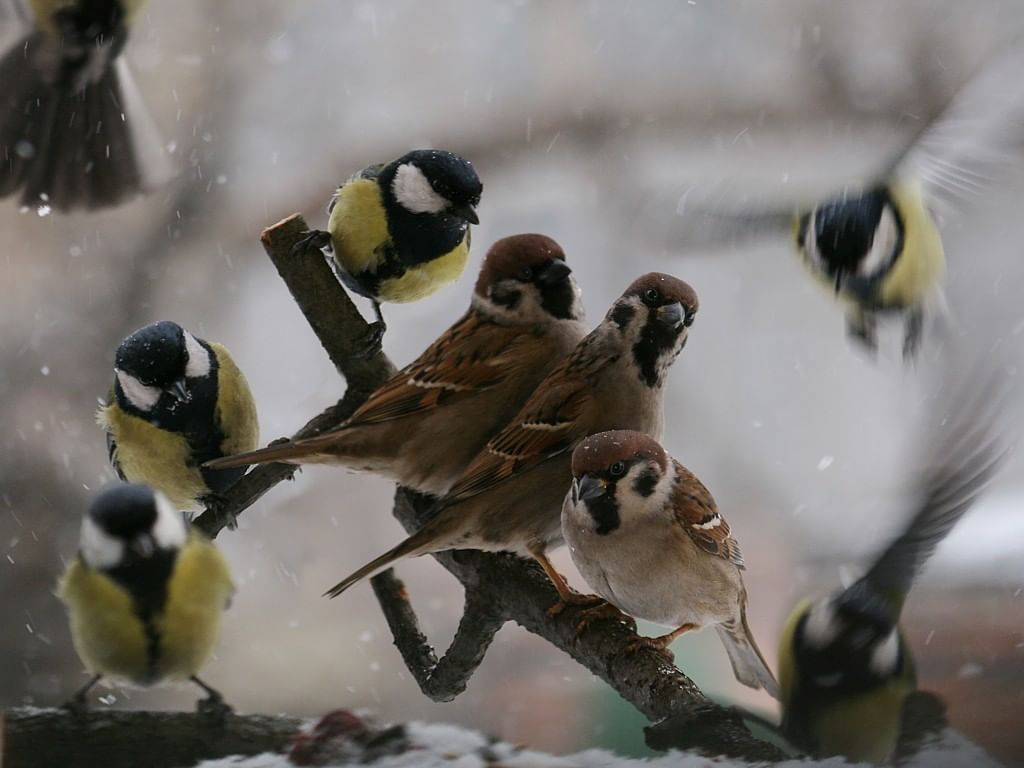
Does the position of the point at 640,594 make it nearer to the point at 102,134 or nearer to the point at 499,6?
the point at 102,134

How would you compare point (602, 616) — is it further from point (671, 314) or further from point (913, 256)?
point (913, 256)

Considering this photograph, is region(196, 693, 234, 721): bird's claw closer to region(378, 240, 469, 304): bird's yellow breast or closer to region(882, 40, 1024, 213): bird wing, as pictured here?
region(378, 240, 469, 304): bird's yellow breast

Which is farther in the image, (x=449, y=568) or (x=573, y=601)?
(x=449, y=568)

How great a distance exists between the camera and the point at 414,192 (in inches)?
45.4

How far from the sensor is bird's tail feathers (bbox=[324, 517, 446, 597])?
930 mm

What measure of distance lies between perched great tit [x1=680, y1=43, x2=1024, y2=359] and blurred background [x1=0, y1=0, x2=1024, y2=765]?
1.89 ft

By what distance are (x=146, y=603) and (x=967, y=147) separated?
0.88 meters

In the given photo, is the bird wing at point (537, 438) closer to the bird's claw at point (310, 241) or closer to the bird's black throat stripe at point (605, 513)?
the bird's black throat stripe at point (605, 513)

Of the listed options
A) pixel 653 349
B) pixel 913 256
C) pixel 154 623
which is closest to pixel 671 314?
pixel 653 349

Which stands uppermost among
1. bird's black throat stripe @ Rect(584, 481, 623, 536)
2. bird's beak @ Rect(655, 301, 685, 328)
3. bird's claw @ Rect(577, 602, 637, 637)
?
bird's beak @ Rect(655, 301, 685, 328)

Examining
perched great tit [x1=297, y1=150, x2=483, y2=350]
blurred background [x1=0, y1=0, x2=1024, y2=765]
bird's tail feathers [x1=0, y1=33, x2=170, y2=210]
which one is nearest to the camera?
perched great tit [x1=297, y1=150, x2=483, y2=350]

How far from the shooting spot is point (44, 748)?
996mm

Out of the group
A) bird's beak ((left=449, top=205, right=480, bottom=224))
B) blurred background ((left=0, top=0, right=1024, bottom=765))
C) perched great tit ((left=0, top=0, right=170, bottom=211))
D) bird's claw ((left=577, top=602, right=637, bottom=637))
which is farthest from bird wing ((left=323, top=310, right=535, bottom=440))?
blurred background ((left=0, top=0, right=1024, bottom=765))

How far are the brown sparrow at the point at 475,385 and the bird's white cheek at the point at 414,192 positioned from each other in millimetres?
100
